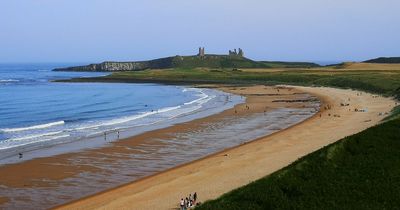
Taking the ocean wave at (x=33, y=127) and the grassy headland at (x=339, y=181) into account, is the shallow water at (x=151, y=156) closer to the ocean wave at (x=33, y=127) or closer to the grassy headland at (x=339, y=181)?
the grassy headland at (x=339, y=181)

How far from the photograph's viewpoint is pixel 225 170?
2514 cm

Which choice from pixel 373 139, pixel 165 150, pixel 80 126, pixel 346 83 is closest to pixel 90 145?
pixel 165 150

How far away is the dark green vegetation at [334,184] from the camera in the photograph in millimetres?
15195

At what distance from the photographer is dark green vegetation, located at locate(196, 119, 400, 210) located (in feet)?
49.9

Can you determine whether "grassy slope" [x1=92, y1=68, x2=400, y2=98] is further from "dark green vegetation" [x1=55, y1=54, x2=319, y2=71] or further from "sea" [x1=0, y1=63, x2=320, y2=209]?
"dark green vegetation" [x1=55, y1=54, x2=319, y2=71]

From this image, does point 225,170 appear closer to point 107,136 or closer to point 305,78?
point 107,136

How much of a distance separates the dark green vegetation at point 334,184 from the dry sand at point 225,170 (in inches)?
140

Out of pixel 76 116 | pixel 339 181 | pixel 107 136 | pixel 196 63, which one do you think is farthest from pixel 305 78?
pixel 339 181

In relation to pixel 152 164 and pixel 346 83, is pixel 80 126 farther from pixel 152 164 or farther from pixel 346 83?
pixel 346 83

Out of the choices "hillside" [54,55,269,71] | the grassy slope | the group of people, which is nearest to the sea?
the group of people

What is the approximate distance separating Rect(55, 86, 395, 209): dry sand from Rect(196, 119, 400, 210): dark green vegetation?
3554 millimetres

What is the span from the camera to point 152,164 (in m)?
27.8

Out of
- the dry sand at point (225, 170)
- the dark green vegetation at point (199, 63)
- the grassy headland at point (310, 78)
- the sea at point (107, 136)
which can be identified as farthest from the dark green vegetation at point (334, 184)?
the dark green vegetation at point (199, 63)

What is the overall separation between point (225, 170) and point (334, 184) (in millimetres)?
8979
